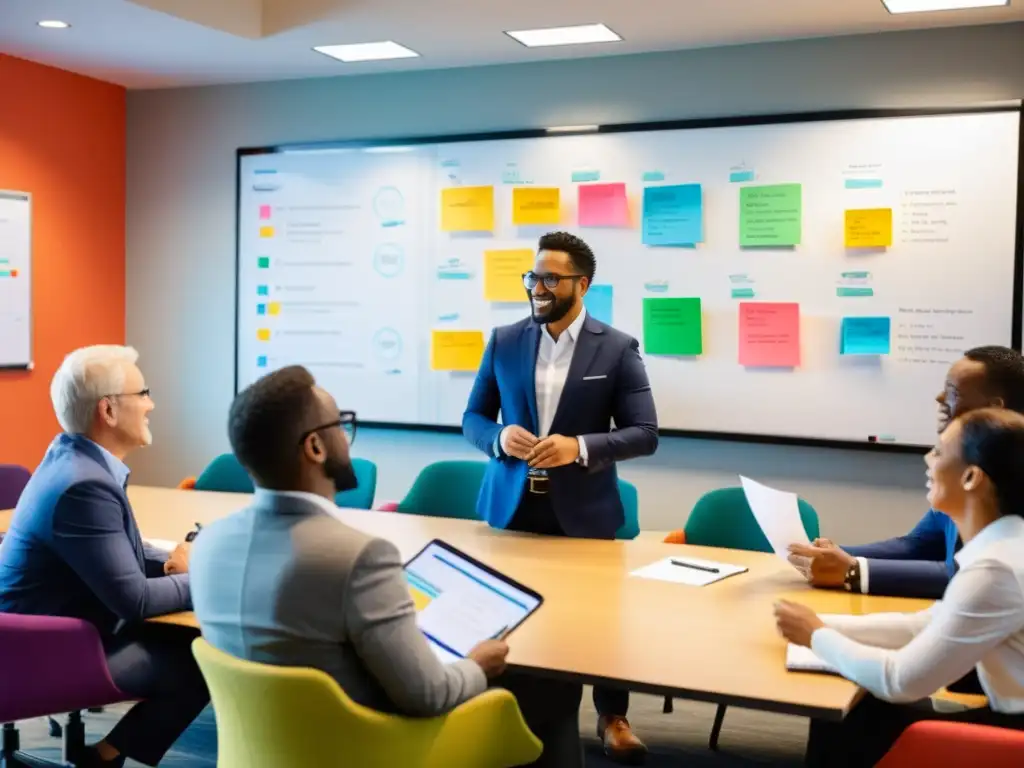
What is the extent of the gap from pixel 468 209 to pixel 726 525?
8.26 ft

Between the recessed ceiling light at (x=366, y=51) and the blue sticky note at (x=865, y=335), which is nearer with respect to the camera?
the blue sticky note at (x=865, y=335)

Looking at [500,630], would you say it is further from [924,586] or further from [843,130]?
[843,130]

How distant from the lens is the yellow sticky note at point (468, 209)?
5547 mm

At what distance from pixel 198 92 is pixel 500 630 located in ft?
15.6

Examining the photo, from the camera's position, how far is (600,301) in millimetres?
5297

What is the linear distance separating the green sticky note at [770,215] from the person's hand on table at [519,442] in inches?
84.3

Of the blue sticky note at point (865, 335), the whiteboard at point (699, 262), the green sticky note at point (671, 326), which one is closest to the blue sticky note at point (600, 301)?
the whiteboard at point (699, 262)

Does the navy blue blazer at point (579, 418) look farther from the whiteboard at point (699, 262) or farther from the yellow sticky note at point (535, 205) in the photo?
the yellow sticky note at point (535, 205)

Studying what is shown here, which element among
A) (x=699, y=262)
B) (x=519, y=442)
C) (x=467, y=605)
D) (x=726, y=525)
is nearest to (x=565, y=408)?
(x=519, y=442)

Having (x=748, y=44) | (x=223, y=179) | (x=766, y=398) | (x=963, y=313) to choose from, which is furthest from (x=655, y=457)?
(x=223, y=179)

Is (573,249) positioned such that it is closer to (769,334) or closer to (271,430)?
(769,334)


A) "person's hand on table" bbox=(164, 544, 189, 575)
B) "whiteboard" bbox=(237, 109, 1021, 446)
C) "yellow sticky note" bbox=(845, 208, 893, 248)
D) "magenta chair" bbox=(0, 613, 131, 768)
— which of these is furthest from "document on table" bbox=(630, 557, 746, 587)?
"yellow sticky note" bbox=(845, 208, 893, 248)

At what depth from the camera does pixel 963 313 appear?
4645 millimetres

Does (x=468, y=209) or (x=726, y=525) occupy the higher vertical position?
(x=468, y=209)
